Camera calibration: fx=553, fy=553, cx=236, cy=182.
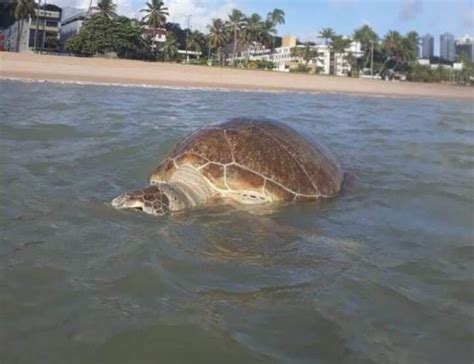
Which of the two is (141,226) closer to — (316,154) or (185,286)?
(185,286)

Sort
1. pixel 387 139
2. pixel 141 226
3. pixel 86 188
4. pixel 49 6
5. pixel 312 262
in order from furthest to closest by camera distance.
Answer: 1. pixel 49 6
2. pixel 387 139
3. pixel 86 188
4. pixel 141 226
5. pixel 312 262

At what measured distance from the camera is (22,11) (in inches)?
2382

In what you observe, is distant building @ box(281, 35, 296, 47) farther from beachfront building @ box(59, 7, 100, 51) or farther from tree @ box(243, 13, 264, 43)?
beachfront building @ box(59, 7, 100, 51)

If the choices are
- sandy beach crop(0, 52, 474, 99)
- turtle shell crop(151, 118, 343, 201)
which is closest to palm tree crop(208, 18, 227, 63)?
sandy beach crop(0, 52, 474, 99)

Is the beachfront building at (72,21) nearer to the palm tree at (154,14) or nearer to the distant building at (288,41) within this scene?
the palm tree at (154,14)

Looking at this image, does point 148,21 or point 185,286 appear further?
point 148,21

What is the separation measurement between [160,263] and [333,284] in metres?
0.96

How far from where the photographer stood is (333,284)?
298 cm

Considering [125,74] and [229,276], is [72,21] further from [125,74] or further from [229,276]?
[229,276]

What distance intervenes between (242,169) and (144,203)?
1.06 metres

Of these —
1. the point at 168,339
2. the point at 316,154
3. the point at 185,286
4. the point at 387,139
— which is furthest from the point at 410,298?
the point at 387,139

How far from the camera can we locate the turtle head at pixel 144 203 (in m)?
4.29

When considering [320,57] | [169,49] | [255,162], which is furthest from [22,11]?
[320,57]

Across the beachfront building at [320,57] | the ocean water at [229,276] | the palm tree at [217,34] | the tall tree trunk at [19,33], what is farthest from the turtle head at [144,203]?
the beachfront building at [320,57]
